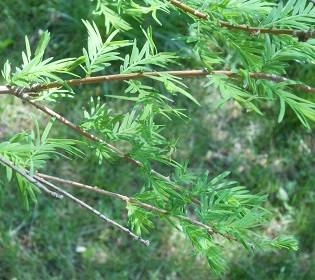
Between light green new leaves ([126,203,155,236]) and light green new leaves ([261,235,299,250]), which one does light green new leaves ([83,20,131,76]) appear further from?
light green new leaves ([261,235,299,250])

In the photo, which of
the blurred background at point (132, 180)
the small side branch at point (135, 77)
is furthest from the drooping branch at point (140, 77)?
the blurred background at point (132, 180)

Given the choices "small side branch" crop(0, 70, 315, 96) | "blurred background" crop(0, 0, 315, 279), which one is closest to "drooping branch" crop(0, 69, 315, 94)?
"small side branch" crop(0, 70, 315, 96)

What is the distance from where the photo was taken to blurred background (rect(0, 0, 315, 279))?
2.05 meters

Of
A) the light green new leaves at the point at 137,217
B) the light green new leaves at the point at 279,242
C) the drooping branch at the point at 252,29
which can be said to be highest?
the drooping branch at the point at 252,29

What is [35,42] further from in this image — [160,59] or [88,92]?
[160,59]

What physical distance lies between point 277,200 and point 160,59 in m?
1.57

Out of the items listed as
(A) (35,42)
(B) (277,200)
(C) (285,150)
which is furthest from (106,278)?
(A) (35,42)

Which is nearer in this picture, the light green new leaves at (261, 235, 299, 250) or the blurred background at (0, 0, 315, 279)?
the light green new leaves at (261, 235, 299, 250)

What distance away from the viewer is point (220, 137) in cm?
241

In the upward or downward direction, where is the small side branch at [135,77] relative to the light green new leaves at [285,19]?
downward

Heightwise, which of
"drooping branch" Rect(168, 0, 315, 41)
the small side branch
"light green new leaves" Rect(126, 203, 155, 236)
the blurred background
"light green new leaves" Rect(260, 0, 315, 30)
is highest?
"light green new leaves" Rect(260, 0, 315, 30)

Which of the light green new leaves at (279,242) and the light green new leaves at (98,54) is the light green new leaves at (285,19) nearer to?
the light green new leaves at (98,54)

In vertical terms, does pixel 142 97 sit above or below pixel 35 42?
above

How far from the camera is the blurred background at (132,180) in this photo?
6.73 feet
